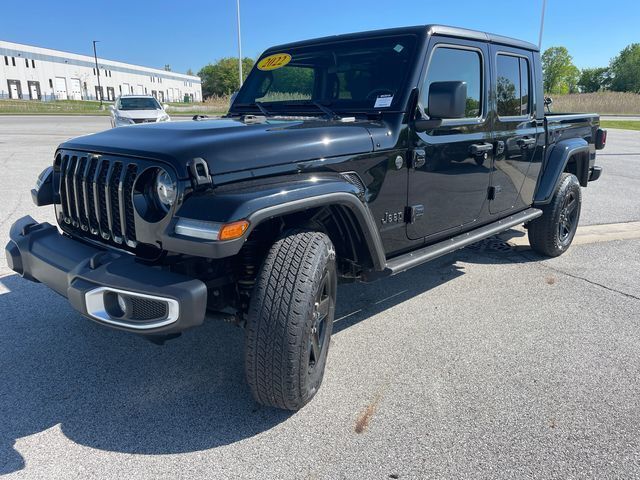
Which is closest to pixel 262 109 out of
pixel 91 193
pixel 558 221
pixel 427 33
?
pixel 427 33

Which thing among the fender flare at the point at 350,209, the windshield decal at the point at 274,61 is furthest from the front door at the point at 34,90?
the fender flare at the point at 350,209

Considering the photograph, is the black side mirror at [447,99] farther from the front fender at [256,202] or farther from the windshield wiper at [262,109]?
the windshield wiper at [262,109]

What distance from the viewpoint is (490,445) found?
231 cm

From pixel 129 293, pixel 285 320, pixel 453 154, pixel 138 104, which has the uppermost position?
pixel 138 104

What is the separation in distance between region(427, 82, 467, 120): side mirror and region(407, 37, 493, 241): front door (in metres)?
0.18

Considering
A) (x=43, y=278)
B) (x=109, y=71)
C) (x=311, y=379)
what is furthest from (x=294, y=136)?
(x=109, y=71)

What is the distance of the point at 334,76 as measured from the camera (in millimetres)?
3531

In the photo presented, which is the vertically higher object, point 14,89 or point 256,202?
point 14,89

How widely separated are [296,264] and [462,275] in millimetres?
2693

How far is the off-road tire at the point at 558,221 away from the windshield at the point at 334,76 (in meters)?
2.46

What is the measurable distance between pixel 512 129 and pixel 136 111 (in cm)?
1348

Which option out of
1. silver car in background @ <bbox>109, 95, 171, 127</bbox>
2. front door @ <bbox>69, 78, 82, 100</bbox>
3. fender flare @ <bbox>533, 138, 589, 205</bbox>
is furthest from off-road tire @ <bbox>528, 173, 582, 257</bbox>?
front door @ <bbox>69, 78, 82, 100</bbox>

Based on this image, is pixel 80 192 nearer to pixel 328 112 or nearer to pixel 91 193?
pixel 91 193

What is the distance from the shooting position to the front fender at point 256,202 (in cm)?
207
